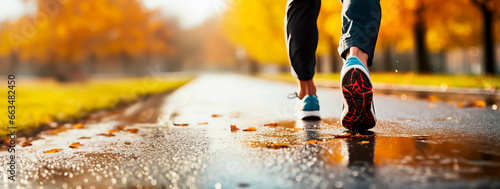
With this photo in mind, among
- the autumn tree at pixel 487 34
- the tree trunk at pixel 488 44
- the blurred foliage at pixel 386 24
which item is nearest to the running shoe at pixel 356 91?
the blurred foliage at pixel 386 24

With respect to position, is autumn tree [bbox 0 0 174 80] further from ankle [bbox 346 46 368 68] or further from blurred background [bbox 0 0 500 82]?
ankle [bbox 346 46 368 68]

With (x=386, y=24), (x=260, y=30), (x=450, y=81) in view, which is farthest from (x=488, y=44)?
(x=260, y=30)

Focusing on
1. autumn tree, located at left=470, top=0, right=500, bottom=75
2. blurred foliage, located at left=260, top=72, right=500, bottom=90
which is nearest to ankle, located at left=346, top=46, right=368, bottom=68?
blurred foliage, located at left=260, top=72, right=500, bottom=90

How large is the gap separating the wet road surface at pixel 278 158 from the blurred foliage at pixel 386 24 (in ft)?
31.9

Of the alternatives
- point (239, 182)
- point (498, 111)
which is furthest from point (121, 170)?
point (498, 111)

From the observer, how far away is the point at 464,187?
A: 2193 mm

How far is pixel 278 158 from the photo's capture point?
9.95 feet

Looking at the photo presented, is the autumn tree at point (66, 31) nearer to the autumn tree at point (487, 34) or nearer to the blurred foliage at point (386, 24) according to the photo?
the blurred foliage at point (386, 24)

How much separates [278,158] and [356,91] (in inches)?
35.7

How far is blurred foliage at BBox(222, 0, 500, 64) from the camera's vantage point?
62.5ft

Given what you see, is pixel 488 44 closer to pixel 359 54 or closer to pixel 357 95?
pixel 359 54

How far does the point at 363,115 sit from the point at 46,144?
2.44 m

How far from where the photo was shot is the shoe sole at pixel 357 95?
3641 mm

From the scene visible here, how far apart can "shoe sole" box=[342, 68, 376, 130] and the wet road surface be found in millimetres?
141
